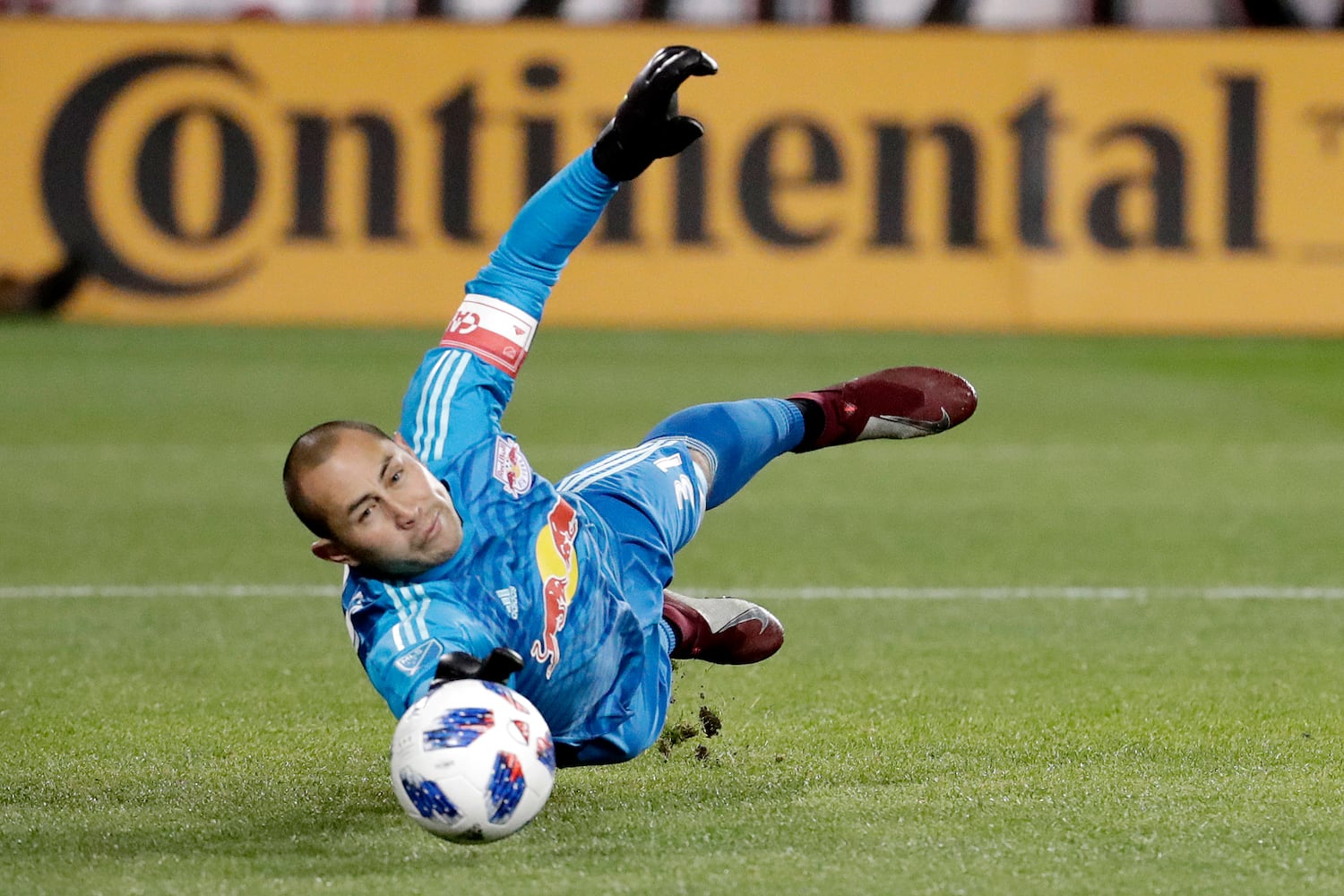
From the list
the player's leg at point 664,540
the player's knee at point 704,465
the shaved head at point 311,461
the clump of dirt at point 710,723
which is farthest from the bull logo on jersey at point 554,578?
the clump of dirt at point 710,723

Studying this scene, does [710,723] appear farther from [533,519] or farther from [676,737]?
[533,519]

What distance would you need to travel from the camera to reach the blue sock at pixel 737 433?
493cm

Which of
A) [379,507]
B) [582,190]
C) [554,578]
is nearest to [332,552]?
[379,507]

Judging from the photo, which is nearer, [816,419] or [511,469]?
[511,469]

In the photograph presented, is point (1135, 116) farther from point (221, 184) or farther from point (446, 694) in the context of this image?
point (446, 694)

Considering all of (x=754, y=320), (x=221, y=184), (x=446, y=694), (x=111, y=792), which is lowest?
(x=754, y=320)

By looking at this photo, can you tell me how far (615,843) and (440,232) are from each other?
12.1 m

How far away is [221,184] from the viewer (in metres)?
15.6

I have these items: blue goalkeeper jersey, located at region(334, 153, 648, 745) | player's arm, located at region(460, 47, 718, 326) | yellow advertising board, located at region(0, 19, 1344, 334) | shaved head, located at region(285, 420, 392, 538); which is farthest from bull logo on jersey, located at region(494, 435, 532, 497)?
yellow advertising board, located at region(0, 19, 1344, 334)

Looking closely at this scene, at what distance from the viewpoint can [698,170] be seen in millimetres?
15641

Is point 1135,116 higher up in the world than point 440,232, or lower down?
higher up

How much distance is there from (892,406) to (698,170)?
10.8 metres

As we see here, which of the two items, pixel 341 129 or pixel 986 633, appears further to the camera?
pixel 341 129

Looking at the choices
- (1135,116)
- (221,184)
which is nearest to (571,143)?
(221,184)
